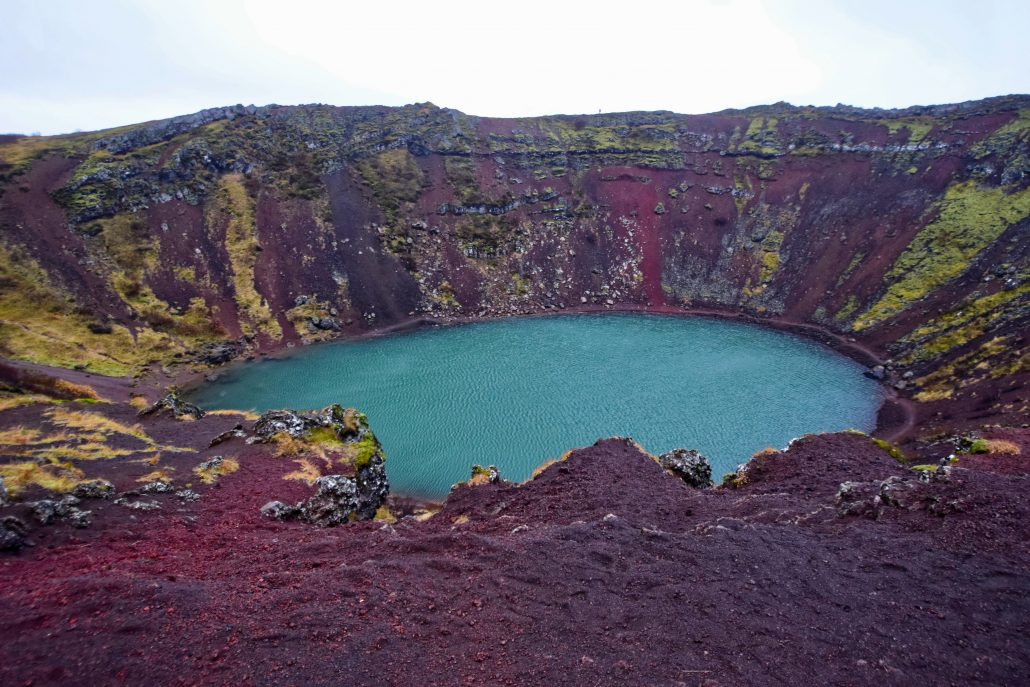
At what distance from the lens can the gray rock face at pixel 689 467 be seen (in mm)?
27531

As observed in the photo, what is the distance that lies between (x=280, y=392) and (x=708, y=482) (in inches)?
1668

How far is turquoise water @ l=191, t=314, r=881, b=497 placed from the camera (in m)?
42.2

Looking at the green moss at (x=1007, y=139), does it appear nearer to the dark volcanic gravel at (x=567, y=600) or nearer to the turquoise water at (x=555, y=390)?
the turquoise water at (x=555, y=390)

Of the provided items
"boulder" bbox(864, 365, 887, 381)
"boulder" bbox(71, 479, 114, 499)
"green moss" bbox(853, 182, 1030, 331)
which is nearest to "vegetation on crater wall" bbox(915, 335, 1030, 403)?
"boulder" bbox(864, 365, 887, 381)

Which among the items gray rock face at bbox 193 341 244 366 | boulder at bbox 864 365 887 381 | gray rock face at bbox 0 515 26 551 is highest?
gray rock face at bbox 0 515 26 551

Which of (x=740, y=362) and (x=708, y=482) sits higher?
(x=708, y=482)

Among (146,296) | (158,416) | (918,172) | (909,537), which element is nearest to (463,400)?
(158,416)

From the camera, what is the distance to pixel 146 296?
65.1 m

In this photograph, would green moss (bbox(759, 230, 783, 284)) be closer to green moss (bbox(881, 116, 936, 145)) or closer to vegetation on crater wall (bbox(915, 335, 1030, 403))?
green moss (bbox(881, 116, 936, 145))

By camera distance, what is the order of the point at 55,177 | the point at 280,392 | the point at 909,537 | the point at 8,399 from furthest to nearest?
the point at 55,177 → the point at 280,392 → the point at 8,399 → the point at 909,537

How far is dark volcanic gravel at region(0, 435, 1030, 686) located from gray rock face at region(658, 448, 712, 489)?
287 inches

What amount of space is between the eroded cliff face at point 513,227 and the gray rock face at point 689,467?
94.0 feet

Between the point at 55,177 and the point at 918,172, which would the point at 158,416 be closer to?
the point at 55,177

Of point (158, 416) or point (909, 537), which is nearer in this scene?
point (909, 537)
